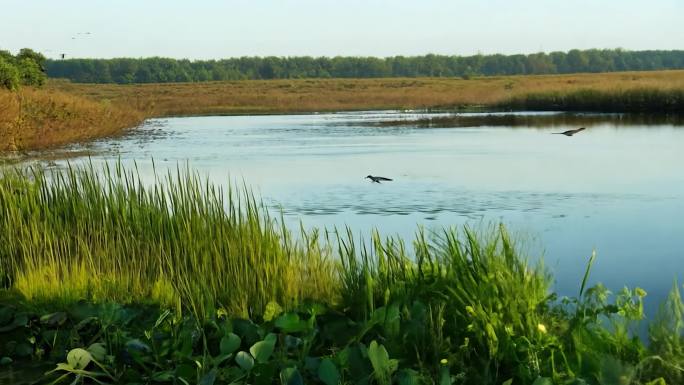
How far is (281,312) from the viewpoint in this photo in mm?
4441

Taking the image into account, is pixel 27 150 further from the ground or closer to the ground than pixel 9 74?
closer to the ground

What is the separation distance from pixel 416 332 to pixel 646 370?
0.98 m

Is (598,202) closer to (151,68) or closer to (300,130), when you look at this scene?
(300,130)

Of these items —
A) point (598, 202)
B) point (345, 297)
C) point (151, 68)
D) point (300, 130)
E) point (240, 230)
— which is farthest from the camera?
point (151, 68)

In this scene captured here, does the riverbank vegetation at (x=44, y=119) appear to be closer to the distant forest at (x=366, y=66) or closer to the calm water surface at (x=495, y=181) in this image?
the calm water surface at (x=495, y=181)

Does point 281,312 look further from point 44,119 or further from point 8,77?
point 8,77

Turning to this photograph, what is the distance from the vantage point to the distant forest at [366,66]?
104125mm

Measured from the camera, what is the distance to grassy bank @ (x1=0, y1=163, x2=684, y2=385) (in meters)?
3.75

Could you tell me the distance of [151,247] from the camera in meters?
5.38

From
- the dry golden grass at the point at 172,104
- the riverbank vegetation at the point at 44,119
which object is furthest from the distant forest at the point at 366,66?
the riverbank vegetation at the point at 44,119

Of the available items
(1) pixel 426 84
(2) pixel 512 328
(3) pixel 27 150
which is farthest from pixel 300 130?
(1) pixel 426 84

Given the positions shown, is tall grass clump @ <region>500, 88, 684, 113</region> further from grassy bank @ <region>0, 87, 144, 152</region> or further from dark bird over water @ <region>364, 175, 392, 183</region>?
dark bird over water @ <region>364, 175, 392, 183</region>

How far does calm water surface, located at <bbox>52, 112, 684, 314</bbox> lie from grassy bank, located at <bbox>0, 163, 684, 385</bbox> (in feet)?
2.68

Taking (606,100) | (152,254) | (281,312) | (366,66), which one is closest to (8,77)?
(152,254)
